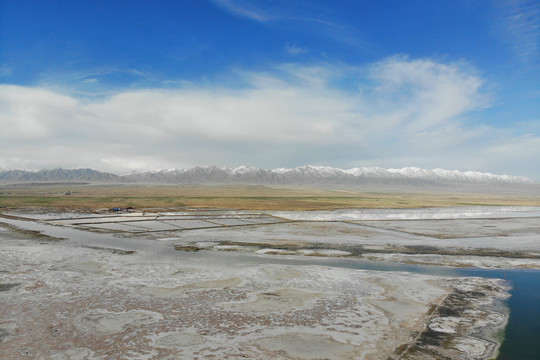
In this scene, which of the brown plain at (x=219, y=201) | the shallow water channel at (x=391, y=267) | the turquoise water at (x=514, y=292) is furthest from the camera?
the brown plain at (x=219, y=201)

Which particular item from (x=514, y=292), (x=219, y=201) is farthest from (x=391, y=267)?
(x=219, y=201)

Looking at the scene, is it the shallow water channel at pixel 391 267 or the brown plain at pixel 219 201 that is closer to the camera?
the shallow water channel at pixel 391 267

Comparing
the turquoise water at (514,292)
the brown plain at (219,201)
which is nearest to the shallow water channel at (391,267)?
the turquoise water at (514,292)

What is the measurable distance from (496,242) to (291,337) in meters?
27.6

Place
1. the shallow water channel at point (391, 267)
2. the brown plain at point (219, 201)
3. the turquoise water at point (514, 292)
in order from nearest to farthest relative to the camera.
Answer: the turquoise water at point (514, 292)
the shallow water channel at point (391, 267)
the brown plain at point (219, 201)

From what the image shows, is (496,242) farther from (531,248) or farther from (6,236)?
(6,236)

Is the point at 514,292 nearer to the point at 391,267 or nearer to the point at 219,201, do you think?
the point at 391,267

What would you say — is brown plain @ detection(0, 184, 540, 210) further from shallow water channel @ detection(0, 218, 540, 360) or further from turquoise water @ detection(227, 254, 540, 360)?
turquoise water @ detection(227, 254, 540, 360)

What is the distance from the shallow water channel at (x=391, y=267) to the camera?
1107 centimetres

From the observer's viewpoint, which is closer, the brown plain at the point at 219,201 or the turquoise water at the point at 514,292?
the turquoise water at the point at 514,292

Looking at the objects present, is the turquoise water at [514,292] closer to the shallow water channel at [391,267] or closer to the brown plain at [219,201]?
the shallow water channel at [391,267]

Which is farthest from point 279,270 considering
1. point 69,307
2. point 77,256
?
point 77,256

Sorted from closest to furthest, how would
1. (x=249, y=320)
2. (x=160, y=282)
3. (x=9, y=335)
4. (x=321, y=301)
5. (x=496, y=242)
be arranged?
1. (x=9, y=335)
2. (x=249, y=320)
3. (x=321, y=301)
4. (x=160, y=282)
5. (x=496, y=242)

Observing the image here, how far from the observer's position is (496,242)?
30594 millimetres
